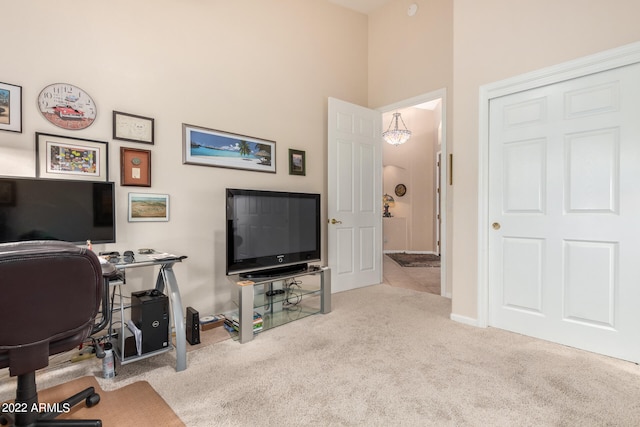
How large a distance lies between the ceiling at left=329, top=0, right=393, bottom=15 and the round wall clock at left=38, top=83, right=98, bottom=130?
10.5ft

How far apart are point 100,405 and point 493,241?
299cm

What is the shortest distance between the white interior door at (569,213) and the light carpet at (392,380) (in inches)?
9.0

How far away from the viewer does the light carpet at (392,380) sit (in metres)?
1.62

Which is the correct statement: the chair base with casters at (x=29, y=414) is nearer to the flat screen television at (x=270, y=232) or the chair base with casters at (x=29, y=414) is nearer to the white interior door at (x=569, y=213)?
the flat screen television at (x=270, y=232)

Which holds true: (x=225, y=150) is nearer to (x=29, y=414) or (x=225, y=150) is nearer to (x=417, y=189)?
(x=29, y=414)

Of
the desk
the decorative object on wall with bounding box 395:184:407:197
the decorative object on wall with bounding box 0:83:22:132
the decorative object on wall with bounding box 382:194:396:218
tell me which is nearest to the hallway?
the decorative object on wall with bounding box 382:194:396:218

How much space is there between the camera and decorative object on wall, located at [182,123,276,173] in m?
2.92

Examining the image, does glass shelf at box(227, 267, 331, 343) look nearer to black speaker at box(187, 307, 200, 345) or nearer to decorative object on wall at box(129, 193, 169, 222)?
black speaker at box(187, 307, 200, 345)

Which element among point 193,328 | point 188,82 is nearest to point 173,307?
point 193,328

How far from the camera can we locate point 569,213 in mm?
2436

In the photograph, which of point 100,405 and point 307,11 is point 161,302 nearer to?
point 100,405

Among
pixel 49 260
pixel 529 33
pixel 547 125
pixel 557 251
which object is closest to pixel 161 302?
pixel 49 260

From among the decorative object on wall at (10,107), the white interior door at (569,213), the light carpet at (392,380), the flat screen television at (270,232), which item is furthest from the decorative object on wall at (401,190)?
the decorative object on wall at (10,107)

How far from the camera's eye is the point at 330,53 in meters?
4.12
